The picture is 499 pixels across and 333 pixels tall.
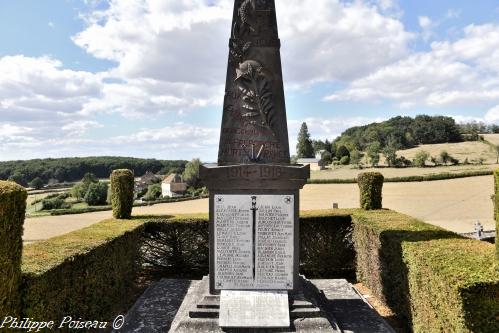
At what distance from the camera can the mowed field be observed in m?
25.9

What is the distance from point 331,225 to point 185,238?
3896mm

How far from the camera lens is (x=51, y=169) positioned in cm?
7594

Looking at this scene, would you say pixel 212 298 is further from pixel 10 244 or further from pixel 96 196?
pixel 96 196

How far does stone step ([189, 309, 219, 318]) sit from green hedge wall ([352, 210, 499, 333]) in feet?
10.7

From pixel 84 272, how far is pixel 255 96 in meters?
4.33

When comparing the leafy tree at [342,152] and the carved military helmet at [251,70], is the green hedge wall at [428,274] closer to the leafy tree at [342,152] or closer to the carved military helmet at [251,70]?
the carved military helmet at [251,70]

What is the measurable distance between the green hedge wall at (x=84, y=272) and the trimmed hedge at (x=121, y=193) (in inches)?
30.9

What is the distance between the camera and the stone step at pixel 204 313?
6496 mm

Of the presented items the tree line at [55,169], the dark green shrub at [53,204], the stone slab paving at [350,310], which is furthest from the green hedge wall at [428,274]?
the tree line at [55,169]

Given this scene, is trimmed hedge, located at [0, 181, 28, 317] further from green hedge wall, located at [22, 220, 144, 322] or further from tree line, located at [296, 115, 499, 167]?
tree line, located at [296, 115, 499, 167]

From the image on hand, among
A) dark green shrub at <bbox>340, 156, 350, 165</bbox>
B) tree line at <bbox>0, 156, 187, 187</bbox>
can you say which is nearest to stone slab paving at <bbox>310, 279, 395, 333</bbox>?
tree line at <bbox>0, 156, 187, 187</bbox>

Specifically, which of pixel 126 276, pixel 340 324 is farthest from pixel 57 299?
pixel 340 324

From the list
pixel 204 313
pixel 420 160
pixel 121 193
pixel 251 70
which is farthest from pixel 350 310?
pixel 420 160

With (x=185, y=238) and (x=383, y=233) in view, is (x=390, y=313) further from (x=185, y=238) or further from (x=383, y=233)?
(x=185, y=238)
